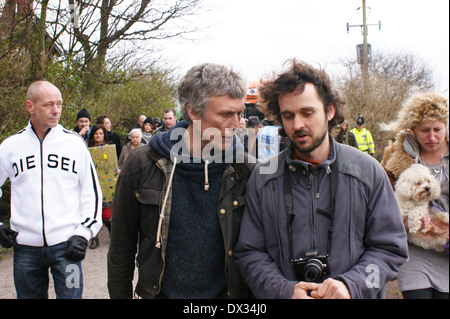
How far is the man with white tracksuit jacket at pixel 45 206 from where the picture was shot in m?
2.91

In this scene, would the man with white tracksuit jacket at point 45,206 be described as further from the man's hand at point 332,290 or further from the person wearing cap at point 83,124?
the person wearing cap at point 83,124

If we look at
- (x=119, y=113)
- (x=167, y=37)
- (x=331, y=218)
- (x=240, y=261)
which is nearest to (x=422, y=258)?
(x=331, y=218)

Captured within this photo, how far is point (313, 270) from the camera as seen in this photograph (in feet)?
6.08

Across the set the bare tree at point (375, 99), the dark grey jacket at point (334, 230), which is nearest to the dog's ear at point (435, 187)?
the dark grey jacket at point (334, 230)

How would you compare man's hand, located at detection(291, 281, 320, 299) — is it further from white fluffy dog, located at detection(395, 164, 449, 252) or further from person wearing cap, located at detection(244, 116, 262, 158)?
person wearing cap, located at detection(244, 116, 262, 158)

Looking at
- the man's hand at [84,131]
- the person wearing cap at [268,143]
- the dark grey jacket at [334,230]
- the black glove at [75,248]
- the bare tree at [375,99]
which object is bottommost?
the black glove at [75,248]

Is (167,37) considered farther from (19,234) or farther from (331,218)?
(331,218)

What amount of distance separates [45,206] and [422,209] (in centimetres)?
285

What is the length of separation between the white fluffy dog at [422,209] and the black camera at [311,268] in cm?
139

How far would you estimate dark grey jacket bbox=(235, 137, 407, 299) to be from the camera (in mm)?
1908

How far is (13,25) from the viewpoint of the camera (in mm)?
6582

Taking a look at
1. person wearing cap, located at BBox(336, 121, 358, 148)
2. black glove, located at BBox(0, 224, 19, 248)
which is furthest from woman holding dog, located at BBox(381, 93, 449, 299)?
person wearing cap, located at BBox(336, 121, 358, 148)
